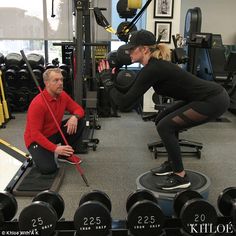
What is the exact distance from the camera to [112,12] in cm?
704

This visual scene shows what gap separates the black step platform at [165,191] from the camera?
9.07 ft

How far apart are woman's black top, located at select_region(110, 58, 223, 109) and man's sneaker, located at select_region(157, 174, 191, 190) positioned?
2.15 ft

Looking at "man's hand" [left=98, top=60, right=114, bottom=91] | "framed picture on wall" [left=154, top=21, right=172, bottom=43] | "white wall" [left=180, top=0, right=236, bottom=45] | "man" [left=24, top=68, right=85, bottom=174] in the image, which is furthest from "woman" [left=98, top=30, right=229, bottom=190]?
"white wall" [left=180, top=0, right=236, bottom=45]

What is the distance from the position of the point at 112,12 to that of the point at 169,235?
5685mm

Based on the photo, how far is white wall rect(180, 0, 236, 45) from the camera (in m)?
7.30

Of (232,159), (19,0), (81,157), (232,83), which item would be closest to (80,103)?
(81,157)

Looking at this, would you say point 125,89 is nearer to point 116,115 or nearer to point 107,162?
point 107,162

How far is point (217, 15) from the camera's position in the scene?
24.2 feet

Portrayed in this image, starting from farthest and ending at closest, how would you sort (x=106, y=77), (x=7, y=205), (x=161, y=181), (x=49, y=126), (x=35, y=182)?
(x=49, y=126) < (x=35, y=182) < (x=106, y=77) < (x=161, y=181) < (x=7, y=205)

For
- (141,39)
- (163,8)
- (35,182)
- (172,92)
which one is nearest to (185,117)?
(172,92)

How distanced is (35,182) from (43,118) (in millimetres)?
631

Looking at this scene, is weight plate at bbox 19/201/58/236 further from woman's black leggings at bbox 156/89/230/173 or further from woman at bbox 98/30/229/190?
woman's black leggings at bbox 156/89/230/173

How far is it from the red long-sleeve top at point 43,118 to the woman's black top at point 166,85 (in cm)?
86

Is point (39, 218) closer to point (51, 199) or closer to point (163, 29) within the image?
point (51, 199)
